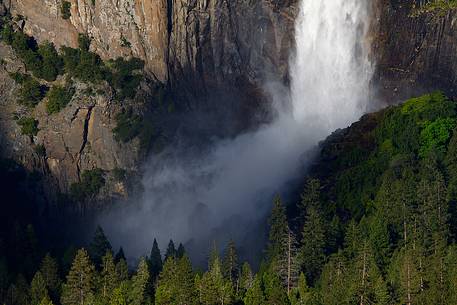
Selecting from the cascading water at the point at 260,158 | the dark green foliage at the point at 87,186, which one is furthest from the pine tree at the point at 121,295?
the dark green foliage at the point at 87,186

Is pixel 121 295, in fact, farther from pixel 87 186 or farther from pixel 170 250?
pixel 87 186

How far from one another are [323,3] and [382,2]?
6.80 m

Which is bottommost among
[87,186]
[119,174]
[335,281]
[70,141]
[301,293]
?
[335,281]

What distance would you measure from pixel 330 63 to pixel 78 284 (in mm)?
41630

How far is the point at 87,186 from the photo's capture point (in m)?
131

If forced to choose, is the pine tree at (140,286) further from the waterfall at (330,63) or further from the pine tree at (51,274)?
the waterfall at (330,63)

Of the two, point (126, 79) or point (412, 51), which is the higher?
point (126, 79)

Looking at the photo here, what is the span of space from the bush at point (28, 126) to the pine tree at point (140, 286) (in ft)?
86.6

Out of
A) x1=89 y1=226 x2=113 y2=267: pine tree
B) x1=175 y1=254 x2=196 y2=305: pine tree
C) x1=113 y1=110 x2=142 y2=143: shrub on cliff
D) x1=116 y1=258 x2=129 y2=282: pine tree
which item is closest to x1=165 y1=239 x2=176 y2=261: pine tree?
x1=116 y1=258 x2=129 y2=282: pine tree

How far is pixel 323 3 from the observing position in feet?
458

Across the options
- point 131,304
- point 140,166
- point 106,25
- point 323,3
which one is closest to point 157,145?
point 140,166

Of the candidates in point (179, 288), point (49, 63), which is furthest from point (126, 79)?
point (179, 288)

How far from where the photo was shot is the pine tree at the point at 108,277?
10639cm

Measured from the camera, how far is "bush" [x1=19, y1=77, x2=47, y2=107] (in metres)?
132
